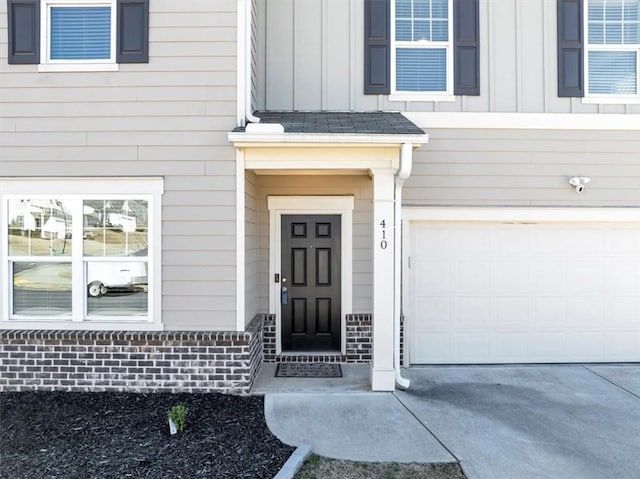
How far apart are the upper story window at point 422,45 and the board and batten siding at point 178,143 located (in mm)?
2381

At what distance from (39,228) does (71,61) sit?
1991 mm

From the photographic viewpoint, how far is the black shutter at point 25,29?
5.12 m

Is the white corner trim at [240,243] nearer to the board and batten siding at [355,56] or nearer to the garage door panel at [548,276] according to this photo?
the board and batten siding at [355,56]

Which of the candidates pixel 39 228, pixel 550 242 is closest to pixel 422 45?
pixel 550 242

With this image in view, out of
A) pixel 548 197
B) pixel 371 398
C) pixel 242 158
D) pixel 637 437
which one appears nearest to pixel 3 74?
pixel 242 158

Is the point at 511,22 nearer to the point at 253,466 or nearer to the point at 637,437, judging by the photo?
the point at 637,437

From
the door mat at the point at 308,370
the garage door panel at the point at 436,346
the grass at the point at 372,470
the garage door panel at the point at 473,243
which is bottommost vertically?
the grass at the point at 372,470

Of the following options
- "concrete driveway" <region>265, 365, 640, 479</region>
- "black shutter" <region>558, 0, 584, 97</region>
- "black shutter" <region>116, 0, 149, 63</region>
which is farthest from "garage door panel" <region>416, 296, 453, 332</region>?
"black shutter" <region>116, 0, 149, 63</region>

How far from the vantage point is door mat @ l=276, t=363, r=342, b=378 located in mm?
5621

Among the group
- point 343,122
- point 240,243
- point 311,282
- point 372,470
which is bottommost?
point 372,470

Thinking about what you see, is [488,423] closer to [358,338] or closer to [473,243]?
[358,338]

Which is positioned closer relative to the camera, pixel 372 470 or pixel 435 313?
pixel 372 470

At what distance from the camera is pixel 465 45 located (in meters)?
6.07

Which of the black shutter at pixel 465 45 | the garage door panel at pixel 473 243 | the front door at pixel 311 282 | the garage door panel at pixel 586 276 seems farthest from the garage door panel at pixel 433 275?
the black shutter at pixel 465 45
